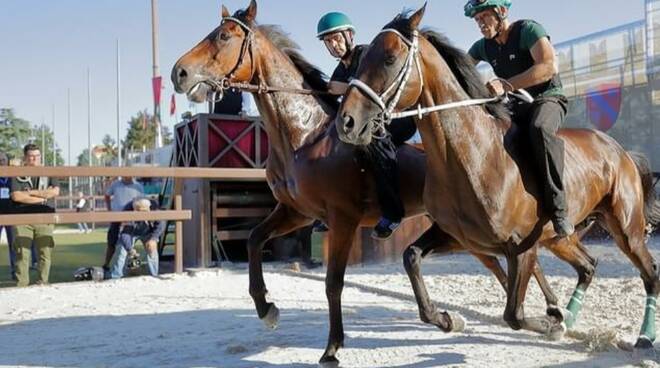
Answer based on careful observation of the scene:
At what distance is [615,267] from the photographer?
27.8ft

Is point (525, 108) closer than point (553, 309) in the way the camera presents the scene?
Yes

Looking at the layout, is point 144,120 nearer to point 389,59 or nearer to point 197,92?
point 197,92

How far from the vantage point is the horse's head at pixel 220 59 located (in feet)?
14.2

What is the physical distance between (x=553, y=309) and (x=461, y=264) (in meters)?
4.84

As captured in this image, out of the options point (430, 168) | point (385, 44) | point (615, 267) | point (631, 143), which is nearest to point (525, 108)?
point (430, 168)

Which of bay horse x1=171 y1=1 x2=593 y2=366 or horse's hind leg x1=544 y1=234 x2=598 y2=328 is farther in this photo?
horse's hind leg x1=544 y1=234 x2=598 y2=328

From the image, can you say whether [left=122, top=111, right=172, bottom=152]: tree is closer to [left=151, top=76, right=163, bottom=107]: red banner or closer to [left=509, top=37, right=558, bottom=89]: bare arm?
[left=151, top=76, right=163, bottom=107]: red banner

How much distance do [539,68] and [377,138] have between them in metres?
1.16

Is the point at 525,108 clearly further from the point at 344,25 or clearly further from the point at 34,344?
the point at 34,344

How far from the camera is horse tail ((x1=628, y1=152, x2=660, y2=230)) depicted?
530cm

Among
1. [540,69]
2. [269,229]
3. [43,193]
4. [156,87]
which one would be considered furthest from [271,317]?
[156,87]

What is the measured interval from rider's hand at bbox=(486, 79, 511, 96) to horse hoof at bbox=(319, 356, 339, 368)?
6.64 ft

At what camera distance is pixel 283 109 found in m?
4.69

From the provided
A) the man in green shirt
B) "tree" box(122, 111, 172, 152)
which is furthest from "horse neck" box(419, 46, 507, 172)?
"tree" box(122, 111, 172, 152)
